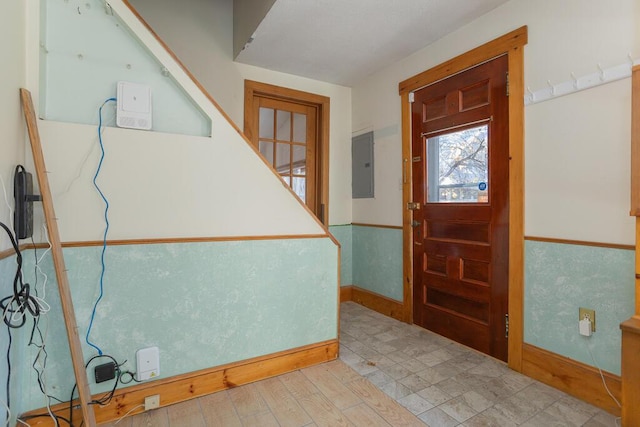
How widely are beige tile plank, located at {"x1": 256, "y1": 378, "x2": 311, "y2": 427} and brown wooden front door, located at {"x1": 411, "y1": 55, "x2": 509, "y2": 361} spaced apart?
4.77 ft

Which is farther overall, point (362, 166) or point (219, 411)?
point (362, 166)

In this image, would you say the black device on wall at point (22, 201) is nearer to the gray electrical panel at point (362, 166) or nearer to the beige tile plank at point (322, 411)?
the beige tile plank at point (322, 411)

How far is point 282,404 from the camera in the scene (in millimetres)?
1730

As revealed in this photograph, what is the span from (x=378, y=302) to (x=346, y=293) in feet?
1.46

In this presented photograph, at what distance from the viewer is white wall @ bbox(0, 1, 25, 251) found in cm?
116

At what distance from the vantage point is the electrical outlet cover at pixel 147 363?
162 cm

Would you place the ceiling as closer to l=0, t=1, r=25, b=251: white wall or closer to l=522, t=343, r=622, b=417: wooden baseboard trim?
l=0, t=1, r=25, b=251: white wall

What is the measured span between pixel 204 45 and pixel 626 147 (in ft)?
10.2

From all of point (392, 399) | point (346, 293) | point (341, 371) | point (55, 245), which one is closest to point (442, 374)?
point (392, 399)

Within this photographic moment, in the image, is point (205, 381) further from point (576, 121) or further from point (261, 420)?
point (576, 121)

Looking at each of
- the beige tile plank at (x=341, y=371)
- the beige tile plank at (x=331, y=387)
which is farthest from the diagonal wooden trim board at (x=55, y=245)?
the beige tile plank at (x=341, y=371)

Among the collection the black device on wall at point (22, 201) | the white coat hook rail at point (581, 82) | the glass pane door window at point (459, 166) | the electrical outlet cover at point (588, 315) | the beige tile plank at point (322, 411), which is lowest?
the beige tile plank at point (322, 411)

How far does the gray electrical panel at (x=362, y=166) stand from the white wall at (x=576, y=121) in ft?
4.51

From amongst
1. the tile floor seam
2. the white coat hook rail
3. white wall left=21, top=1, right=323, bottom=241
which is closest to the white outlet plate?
white wall left=21, top=1, right=323, bottom=241
